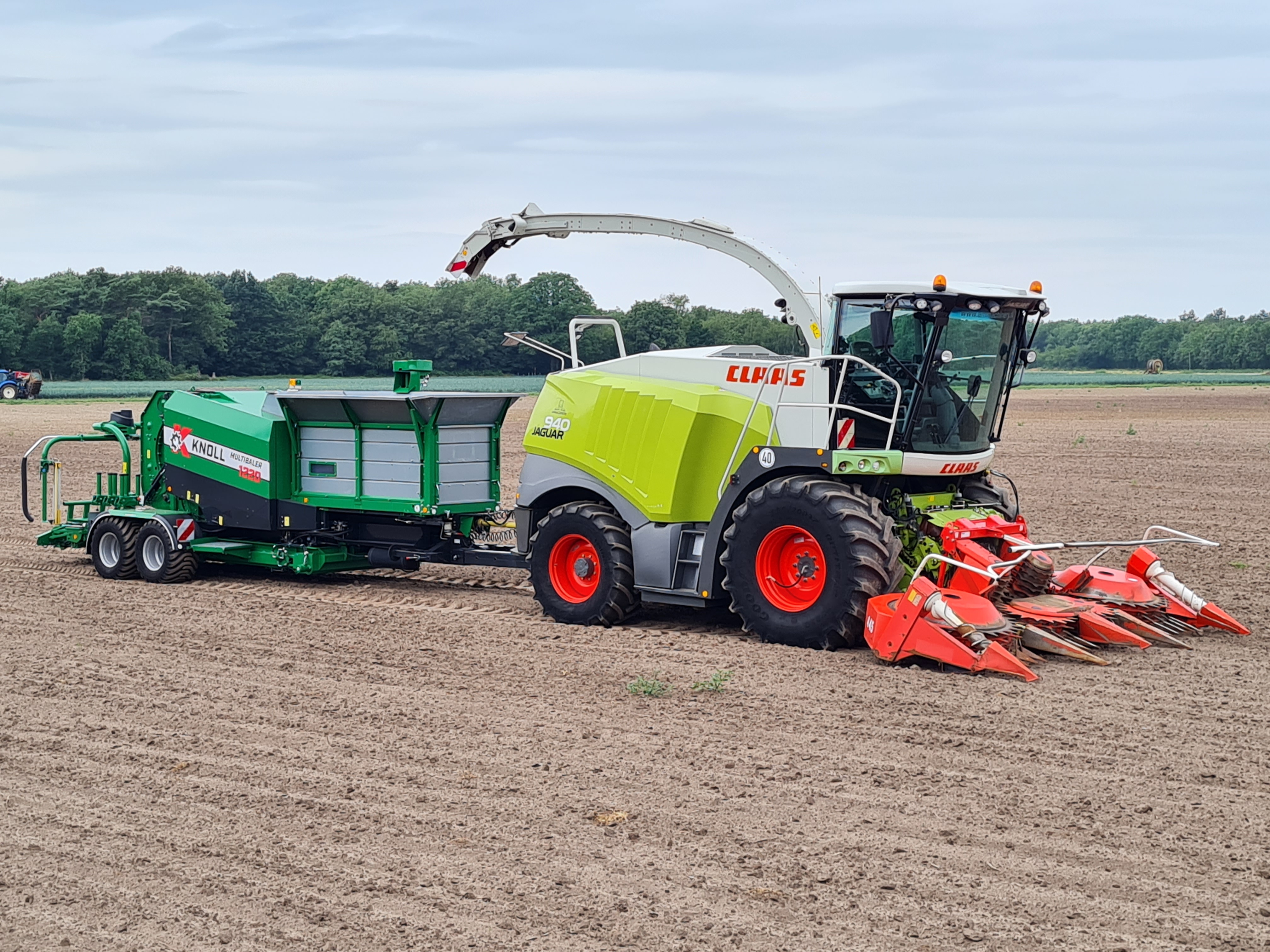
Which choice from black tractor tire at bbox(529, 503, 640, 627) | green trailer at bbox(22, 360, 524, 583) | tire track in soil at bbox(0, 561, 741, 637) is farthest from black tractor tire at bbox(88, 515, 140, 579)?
black tractor tire at bbox(529, 503, 640, 627)

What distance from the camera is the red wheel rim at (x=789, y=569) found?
9.73 m

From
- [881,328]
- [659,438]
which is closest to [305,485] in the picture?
[659,438]

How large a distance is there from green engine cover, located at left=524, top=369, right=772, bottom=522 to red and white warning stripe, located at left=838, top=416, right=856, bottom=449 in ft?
1.83

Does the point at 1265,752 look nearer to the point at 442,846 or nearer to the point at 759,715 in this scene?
the point at 759,715

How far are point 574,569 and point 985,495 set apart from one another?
3.51 metres

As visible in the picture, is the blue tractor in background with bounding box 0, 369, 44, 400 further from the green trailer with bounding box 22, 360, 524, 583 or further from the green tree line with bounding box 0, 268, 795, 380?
the green trailer with bounding box 22, 360, 524, 583

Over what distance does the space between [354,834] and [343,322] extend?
140ft

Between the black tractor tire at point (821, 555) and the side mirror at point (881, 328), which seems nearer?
the black tractor tire at point (821, 555)

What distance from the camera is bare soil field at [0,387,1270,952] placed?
4.96 metres

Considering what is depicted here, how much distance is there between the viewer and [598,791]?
644 centimetres

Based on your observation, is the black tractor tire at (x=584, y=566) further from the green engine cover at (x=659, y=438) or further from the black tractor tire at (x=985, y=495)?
the black tractor tire at (x=985, y=495)

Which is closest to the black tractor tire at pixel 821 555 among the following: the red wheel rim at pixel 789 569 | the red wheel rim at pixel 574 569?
the red wheel rim at pixel 789 569

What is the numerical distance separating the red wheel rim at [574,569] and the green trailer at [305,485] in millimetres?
991

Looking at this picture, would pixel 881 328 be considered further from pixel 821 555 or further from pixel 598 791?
pixel 598 791
